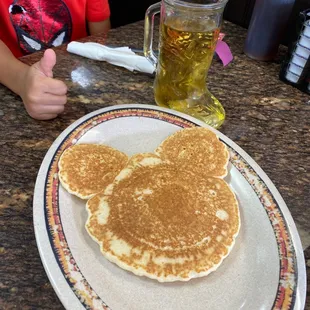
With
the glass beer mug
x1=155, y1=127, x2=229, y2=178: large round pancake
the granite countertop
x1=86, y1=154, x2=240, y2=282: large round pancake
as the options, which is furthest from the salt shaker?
x1=86, y1=154, x2=240, y2=282: large round pancake

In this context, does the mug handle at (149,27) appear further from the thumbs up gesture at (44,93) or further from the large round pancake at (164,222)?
the large round pancake at (164,222)

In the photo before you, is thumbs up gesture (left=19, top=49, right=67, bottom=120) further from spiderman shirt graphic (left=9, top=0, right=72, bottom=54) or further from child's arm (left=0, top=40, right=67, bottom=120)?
spiderman shirt graphic (left=9, top=0, right=72, bottom=54)

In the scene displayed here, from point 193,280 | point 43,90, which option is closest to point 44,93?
point 43,90

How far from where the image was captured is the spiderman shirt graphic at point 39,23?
51.3 inches

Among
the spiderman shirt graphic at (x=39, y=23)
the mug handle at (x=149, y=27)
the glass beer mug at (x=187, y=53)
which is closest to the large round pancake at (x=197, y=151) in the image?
A: the glass beer mug at (x=187, y=53)

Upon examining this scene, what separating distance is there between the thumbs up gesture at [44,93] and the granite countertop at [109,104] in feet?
0.12

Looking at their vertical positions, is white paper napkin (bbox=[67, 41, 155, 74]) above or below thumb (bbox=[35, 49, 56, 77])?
below

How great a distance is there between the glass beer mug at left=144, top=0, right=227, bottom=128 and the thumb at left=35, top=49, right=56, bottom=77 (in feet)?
0.90

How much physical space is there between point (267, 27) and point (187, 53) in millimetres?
556

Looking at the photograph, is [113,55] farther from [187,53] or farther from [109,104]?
[187,53]

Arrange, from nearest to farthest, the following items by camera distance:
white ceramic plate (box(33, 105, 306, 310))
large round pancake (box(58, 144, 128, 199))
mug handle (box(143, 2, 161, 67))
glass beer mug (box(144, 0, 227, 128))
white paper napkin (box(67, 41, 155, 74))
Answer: white ceramic plate (box(33, 105, 306, 310)) < large round pancake (box(58, 144, 128, 199)) < glass beer mug (box(144, 0, 227, 128)) < mug handle (box(143, 2, 161, 67)) < white paper napkin (box(67, 41, 155, 74))

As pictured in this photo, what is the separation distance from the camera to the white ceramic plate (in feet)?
1.89

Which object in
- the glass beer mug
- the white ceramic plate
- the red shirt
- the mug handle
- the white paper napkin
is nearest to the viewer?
the white ceramic plate

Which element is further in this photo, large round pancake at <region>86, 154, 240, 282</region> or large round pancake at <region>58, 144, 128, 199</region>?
large round pancake at <region>58, 144, 128, 199</region>
